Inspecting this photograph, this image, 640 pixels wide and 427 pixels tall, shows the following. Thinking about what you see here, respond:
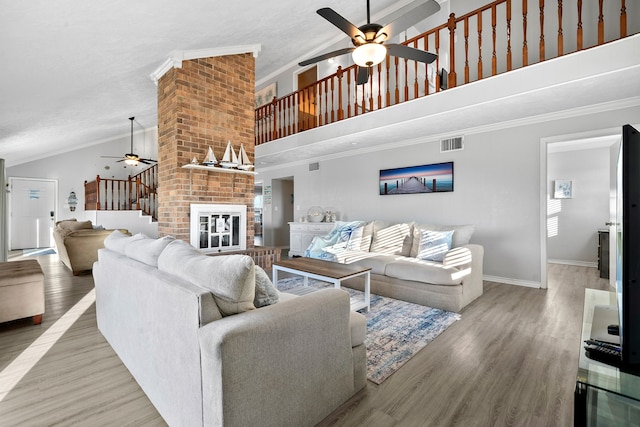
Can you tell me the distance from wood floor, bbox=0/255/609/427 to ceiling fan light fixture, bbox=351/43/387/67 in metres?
2.53

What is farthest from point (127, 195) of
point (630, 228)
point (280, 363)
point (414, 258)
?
point (630, 228)

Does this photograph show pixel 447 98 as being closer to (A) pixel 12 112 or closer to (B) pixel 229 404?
(B) pixel 229 404

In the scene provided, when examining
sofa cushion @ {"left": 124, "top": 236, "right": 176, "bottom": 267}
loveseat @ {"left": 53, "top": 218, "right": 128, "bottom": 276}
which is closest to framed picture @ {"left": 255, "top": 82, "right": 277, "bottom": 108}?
loveseat @ {"left": 53, "top": 218, "right": 128, "bottom": 276}

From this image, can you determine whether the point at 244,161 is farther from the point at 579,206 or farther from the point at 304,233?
the point at 579,206

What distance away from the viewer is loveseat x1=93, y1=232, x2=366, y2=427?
1183mm

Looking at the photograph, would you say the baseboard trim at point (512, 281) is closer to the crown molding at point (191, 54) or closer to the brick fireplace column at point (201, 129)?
the brick fireplace column at point (201, 129)

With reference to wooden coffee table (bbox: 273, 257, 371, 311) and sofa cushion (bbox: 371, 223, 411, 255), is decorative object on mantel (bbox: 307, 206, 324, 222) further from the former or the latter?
wooden coffee table (bbox: 273, 257, 371, 311)

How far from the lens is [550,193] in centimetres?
614

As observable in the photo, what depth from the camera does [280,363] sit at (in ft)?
4.35

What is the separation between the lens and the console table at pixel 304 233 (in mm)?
6328

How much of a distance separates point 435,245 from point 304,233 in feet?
11.1

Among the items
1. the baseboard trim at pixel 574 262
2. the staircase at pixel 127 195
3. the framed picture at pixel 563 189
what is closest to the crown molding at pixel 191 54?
the staircase at pixel 127 195

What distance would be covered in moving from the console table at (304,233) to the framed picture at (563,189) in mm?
4497

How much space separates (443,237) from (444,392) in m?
2.36
